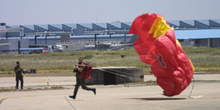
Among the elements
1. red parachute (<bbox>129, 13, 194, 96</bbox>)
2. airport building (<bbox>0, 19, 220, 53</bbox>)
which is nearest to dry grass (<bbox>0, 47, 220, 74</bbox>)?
red parachute (<bbox>129, 13, 194, 96</bbox>)

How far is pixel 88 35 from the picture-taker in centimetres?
12656

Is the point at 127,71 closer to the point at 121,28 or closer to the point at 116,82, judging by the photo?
the point at 116,82

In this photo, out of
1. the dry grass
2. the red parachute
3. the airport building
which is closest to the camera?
the red parachute

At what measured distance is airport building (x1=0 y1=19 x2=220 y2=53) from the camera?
310 feet

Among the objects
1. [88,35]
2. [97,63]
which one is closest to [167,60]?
[97,63]

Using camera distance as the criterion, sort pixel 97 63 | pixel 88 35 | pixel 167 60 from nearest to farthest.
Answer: pixel 167 60, pixel 97 63, pixel 88 35

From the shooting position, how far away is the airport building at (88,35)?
94375mm

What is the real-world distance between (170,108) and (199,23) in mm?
120392

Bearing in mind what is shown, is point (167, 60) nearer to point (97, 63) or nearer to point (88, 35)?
point (97, 63)

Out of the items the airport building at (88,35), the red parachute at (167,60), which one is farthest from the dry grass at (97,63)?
the airport building at (88,35)

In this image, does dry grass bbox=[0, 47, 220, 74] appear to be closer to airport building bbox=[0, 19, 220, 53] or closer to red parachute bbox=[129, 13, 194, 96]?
red parachute bbox=[129, 13, 194, 96]

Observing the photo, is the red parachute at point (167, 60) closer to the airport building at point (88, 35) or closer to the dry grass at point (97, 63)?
the dry grass at point (97, 63)

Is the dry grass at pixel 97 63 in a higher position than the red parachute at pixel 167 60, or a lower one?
lower

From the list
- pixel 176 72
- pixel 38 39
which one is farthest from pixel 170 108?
pixel 38 39
